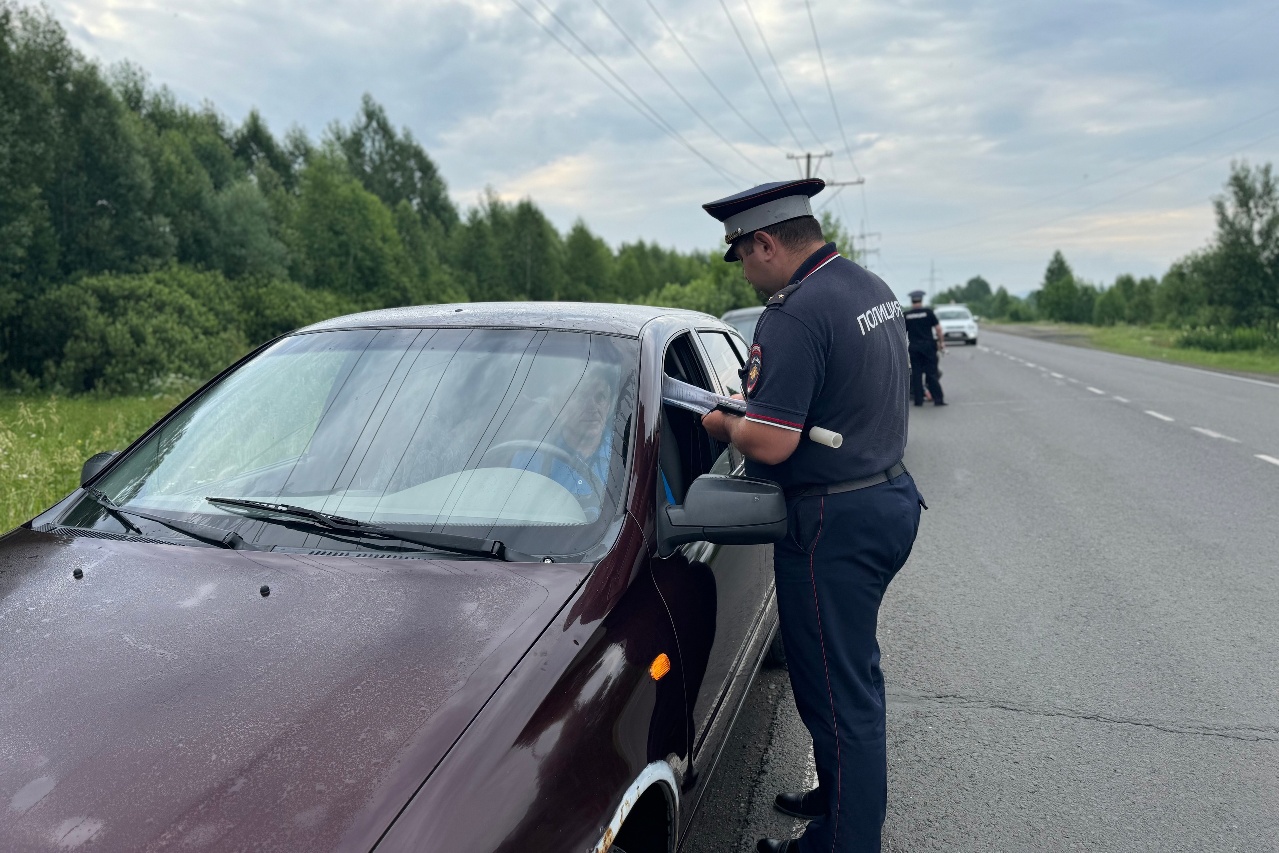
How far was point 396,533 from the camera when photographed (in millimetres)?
2258

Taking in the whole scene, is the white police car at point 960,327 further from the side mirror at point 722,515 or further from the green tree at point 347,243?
the side mirror at point 722,515

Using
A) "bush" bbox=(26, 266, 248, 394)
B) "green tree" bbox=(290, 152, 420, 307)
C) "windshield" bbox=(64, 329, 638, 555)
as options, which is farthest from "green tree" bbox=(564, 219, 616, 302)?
"windshield" bbox=(64, 329, 638, 555)

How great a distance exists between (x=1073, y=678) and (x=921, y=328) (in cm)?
1055

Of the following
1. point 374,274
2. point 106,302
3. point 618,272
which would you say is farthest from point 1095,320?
point 106,302

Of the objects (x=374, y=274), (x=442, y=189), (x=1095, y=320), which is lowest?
(x=1095, y=320)

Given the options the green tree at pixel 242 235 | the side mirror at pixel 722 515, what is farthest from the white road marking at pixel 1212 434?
the green tree at pixel 242 235

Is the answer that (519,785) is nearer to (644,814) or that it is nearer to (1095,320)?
(644,814)

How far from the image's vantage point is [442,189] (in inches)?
2832

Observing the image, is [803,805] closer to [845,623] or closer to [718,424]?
[845,623]

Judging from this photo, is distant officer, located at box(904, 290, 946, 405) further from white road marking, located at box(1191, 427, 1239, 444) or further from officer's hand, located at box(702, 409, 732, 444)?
officer's hand, located at box(702, 409, 732, 444)

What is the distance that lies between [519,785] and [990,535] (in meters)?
5.87

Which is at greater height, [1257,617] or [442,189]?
[442,189]

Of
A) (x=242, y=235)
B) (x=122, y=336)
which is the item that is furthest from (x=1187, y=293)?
(x=122, y=336)

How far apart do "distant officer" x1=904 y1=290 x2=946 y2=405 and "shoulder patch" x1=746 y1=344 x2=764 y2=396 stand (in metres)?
11.8
